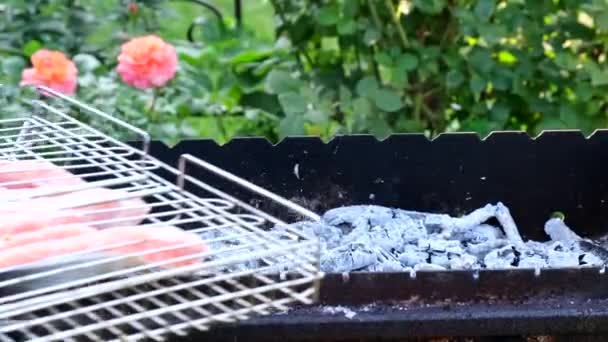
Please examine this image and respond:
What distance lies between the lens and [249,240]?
128cm

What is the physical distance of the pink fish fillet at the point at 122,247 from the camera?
1121 millimetres

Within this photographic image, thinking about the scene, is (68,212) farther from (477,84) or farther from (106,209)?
(477,84)

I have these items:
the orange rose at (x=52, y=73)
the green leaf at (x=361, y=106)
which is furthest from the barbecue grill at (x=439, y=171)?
the green leaf at (x=361, y=106)

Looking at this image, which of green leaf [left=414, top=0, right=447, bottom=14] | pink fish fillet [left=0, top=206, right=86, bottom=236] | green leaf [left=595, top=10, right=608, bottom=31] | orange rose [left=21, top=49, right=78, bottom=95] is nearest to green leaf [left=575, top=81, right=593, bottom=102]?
green leaf [left=595, top=10, right=608, bottom=31]

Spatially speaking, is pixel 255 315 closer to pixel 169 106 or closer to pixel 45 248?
pixel 45 248

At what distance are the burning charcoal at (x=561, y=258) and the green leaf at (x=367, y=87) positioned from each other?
2.81 feet

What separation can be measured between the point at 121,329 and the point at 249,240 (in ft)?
0.60

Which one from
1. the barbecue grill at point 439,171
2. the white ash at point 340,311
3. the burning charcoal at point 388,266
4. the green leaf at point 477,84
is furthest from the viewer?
the green leaf at point 477,84

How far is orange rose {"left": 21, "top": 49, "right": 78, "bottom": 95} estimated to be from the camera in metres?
2.16

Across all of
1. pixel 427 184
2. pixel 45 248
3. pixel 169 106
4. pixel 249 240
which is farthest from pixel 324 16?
pixel 45 248

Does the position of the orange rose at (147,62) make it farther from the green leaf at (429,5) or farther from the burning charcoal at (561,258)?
the burning charcoal at (561,258)

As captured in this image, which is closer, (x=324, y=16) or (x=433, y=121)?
(x=324, y=16)

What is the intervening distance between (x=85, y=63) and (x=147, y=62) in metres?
0.36

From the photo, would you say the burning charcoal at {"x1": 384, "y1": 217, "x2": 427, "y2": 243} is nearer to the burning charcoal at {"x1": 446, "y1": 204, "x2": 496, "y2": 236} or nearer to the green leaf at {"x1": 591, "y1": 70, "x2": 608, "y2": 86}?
the burning charcoal at {"x1": 446, "y1": 204, "x2": 496, "y2": 236}
